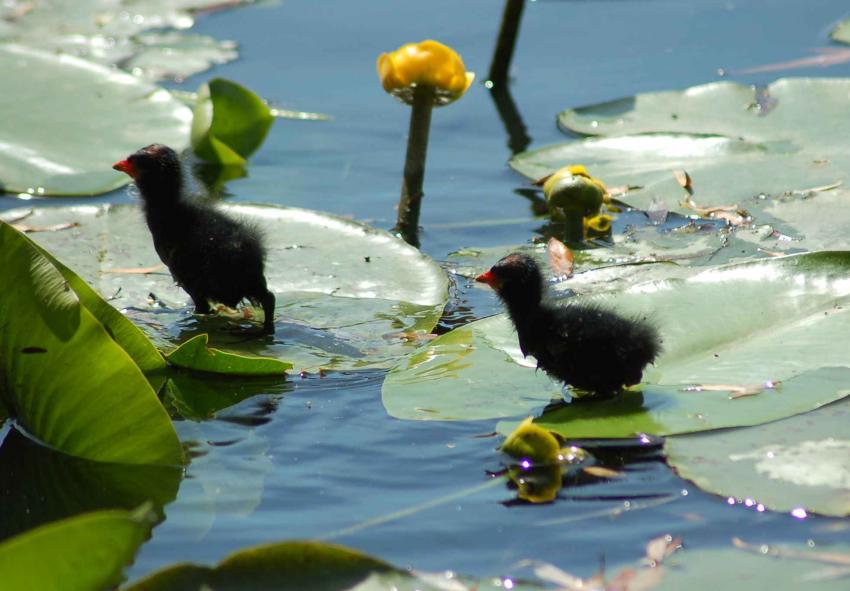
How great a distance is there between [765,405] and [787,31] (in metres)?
5.45

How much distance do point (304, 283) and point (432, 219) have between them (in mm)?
1400

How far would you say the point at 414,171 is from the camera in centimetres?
657

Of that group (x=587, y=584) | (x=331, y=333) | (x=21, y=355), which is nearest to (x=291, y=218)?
(x=331, y=333)

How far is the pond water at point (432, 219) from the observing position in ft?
12.3

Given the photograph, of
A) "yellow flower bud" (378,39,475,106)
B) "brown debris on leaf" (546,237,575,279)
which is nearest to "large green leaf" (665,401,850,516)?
"brown debris on leaf" (546,237,575,279)

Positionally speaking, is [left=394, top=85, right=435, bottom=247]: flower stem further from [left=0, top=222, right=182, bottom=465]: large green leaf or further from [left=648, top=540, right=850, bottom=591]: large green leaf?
[left=648, top=540, right=850, bottom=591]: large green leaf

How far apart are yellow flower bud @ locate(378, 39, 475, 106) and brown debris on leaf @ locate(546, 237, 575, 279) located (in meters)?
0.85

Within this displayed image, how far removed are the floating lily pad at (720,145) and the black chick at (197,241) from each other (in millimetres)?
2111

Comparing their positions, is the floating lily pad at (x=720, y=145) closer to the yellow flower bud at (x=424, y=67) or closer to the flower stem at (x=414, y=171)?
the flower stem at (x=414, y=171)

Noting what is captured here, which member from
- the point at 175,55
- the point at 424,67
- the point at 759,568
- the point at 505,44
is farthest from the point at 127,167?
the point at 175,55

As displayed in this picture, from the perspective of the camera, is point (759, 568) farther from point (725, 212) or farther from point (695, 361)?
point (725, 212)

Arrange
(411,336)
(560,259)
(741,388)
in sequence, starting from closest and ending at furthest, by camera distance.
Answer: (741,388), (411,336), (560,259)

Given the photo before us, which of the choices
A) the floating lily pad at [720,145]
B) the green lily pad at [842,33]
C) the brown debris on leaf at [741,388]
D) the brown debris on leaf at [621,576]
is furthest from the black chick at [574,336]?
the green lily pad at [842,33]

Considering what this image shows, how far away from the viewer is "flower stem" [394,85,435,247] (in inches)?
249
